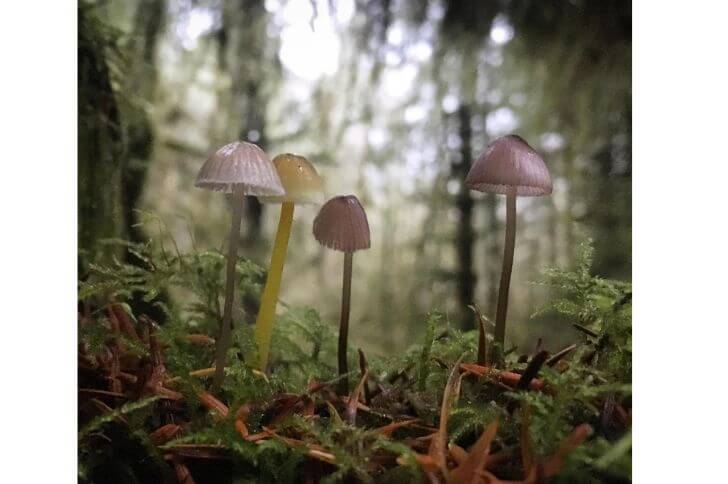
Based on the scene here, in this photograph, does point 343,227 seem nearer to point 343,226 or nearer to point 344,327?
point 343,226

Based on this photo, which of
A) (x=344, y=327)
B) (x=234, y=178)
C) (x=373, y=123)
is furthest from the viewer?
(x=373, y=123)

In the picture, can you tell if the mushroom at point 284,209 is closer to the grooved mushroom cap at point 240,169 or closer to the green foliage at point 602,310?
the grooved mushroom cap at point 240,169

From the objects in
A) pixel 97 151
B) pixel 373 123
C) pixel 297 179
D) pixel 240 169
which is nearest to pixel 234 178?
pixel 240 169

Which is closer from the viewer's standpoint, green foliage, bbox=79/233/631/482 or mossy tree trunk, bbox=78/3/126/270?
green foliage, bbox=79/233/631/482

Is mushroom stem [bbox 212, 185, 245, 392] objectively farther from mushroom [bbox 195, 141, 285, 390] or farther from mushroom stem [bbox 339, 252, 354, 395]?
mushroom stem [bbox 339, 252, 354, 395]

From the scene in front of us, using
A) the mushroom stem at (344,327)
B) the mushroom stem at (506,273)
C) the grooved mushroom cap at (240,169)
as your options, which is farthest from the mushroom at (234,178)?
the mushroom stem at (506,273)

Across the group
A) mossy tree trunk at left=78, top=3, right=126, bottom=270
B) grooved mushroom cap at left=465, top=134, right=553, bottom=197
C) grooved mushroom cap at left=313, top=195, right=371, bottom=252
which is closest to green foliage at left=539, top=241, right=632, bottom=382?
grooved mushroom cap at left=465, top=134, right=553, bottom=197
